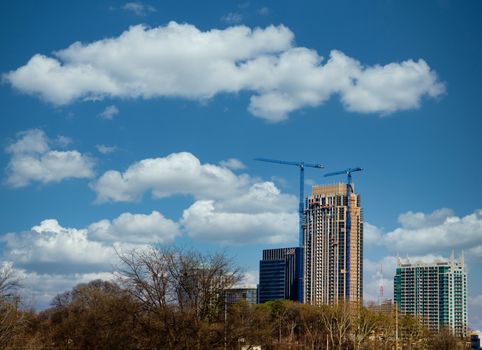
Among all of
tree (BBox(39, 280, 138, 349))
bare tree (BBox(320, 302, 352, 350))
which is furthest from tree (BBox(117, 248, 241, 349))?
bare tree (BBox(320, 302, 352, 350))

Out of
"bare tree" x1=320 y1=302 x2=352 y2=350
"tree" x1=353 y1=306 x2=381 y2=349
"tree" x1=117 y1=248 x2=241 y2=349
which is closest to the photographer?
"tree" x1=117 y1=248 x2=241 y2=349

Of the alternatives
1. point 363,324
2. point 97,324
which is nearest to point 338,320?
point 363,324

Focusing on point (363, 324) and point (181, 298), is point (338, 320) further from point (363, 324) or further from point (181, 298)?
point (181, 298)

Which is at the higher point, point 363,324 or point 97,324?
point 97,324

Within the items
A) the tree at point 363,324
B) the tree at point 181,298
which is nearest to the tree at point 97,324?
the tree at point 181,298

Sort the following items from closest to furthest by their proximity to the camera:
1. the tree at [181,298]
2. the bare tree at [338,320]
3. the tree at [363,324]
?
the tree at [181,298], the bare tree at [338,320], the tree at [363,324]

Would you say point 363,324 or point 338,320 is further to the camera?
point 338,320

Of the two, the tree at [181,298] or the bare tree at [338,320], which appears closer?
the tree at [181,298]

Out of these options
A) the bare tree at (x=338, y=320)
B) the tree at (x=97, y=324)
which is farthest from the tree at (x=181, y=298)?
the bare tree at (x=338, y=320)

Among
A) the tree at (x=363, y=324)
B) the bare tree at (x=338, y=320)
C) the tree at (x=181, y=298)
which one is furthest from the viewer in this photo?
the tree at (x=363, y=324)

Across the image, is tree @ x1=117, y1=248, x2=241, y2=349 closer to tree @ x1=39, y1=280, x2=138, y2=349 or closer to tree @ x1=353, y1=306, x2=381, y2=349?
tree @ x1=39, y1=280, x2=138, y2=349

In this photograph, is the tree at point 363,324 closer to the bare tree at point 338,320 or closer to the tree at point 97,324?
the bare tree at point 338,320

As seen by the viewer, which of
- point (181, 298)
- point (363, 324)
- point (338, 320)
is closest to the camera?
point (181, 298)

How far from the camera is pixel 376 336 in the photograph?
367 ft
